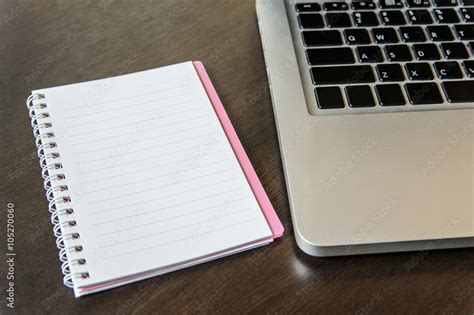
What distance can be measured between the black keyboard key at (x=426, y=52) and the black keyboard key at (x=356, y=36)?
2.0 inches

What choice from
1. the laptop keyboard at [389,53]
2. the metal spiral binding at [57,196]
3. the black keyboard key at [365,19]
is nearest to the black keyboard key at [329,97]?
the laptop keyboard at [389,53]

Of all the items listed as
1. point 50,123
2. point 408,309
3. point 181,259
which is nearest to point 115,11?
point 50,123

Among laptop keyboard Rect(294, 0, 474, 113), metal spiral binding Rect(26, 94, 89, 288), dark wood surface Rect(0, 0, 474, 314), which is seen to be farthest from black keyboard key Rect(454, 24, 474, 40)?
metal spiral binding Rect(26, 94, 89, 288)

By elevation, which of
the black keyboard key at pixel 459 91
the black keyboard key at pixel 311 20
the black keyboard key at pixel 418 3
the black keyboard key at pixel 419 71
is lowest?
the black keyboard key at pixel 459 91

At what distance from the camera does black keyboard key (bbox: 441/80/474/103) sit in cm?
51

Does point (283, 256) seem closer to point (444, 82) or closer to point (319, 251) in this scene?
point (319, 251)

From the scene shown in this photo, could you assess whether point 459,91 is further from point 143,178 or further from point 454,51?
point 143,178

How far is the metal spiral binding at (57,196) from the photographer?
1.37ft

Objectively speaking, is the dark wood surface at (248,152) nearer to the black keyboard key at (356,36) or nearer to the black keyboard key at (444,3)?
the black keyboard key at (356,36)

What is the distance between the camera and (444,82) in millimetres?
521

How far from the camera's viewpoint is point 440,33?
1.85 feet

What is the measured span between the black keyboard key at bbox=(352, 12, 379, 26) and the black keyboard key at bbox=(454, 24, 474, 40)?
0.09 metres

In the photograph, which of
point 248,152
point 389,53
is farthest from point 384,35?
point 248,152

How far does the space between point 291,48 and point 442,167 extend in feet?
0.64
